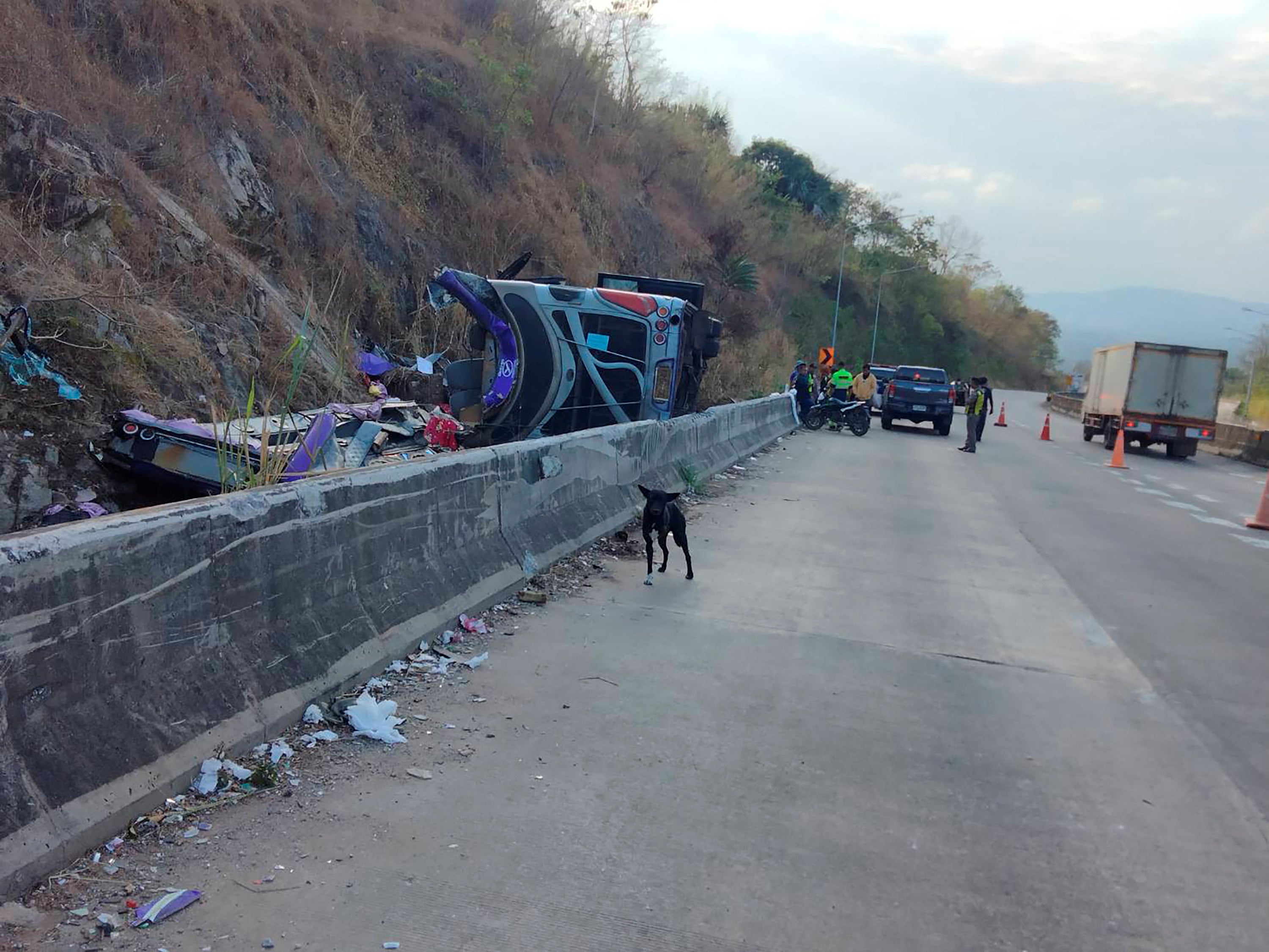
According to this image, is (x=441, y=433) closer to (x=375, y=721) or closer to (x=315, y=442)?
(x=315, y=442)

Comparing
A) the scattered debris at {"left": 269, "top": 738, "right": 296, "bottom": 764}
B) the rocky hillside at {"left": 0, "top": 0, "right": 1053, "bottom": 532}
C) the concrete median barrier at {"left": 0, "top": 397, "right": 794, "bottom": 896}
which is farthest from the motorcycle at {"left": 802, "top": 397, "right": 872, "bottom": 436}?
the scattered debris at {"left": 269, "top": 738, "right": 296, "bottom": 764}

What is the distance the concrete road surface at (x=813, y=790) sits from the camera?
11.7ft

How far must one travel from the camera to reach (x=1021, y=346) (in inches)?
4584

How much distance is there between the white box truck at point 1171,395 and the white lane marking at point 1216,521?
13.7m

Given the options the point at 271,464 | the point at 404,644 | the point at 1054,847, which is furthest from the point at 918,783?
the point at 271,464

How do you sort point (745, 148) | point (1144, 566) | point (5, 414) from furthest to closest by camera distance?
point (745, 148)
point (1144, 566)
point (5, 414)

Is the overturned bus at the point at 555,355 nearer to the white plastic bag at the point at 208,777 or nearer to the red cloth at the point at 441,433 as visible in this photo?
the red cloth at the point at 441,433

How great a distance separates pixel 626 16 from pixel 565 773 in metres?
39.4

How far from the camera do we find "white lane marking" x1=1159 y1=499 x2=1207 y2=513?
1631cm

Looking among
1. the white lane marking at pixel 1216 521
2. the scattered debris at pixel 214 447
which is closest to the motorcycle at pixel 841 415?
the white lane marking at pixel 1216 521

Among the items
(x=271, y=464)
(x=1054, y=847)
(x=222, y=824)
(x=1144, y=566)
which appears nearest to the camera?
(x=222, y=824)

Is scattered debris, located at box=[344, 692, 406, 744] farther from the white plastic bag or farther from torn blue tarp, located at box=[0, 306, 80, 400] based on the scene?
torn blue tarp, located at box=[0, 306, 80, 400]

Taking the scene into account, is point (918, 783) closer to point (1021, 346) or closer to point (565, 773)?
point (565, 773)

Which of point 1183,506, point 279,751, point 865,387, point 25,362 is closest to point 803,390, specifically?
point 865,387
